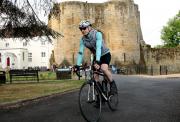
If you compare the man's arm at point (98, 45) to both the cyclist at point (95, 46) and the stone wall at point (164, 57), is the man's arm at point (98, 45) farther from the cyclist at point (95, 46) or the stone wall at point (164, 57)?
the stone wall at point (164, 57)

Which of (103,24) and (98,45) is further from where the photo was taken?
(103,24)

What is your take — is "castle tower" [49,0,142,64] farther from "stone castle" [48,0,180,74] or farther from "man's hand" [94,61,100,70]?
"man's hand" [94,61,100,70]

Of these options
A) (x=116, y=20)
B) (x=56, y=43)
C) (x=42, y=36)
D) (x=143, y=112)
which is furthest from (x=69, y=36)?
(x=143, y=112)

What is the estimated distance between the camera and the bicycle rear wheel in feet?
26.5

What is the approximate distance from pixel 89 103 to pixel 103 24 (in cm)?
6261

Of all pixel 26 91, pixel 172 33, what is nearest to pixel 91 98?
pixel 26 91

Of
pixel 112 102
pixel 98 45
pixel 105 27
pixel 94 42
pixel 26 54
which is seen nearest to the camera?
pixel 98 45

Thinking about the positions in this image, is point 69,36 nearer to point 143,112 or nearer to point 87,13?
point 87,13

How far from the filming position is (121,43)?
70.5 m

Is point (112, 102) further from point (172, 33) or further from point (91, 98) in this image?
point (172, 33)

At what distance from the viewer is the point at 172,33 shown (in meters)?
91.3

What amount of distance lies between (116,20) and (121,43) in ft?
12.3

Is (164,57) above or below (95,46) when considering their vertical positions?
above

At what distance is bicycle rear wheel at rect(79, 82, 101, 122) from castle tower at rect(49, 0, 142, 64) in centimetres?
6065
